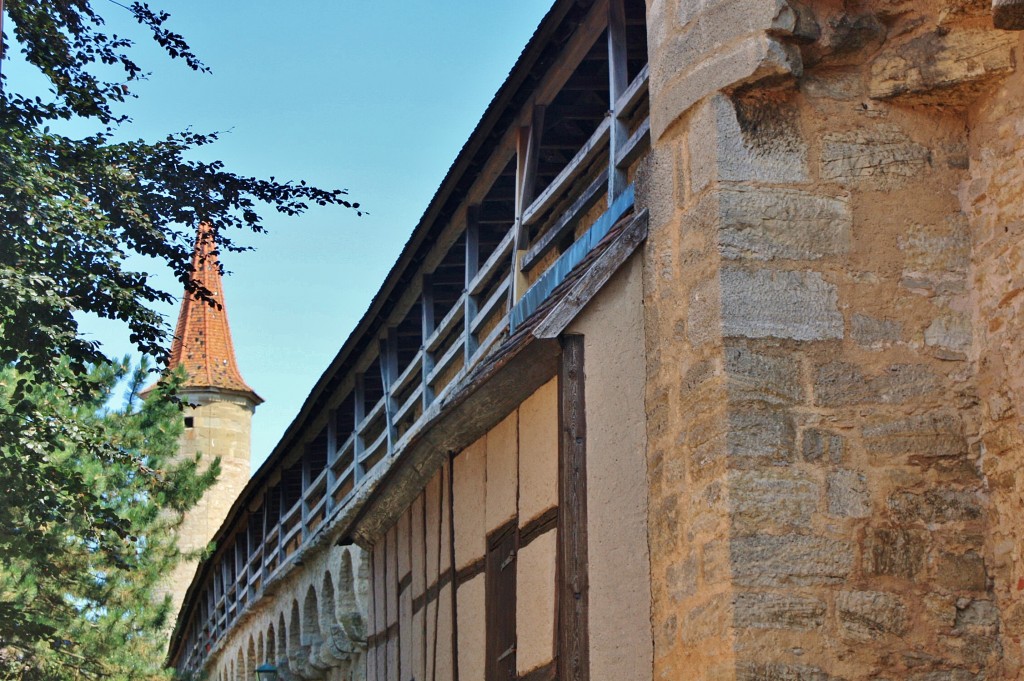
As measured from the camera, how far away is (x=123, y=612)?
61.8ft

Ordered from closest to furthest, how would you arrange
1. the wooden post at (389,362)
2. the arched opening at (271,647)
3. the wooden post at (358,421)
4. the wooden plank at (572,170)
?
the wooden plank at (572,170) → the wooden post at (389,362) → the wooden post at (358,421) → the arched opening at (271,647)

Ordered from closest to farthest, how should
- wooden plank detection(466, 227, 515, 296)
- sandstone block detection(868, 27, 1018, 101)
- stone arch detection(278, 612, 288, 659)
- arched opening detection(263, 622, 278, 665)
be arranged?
sandstone block detection(868, 27, 1018, 101)
wooden plank detection(466, 227, 515, 296)
stone arch detection(278, 612, 288, 659)
arched opening detection(263, 622, 278, 665)

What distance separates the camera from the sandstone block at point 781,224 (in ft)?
20.1

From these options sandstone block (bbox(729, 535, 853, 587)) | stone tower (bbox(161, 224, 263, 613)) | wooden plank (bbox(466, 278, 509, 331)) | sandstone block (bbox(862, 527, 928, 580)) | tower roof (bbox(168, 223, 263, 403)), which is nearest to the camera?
sandstone block (bbox(729, 535, 853, 587))

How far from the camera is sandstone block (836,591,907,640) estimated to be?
570 cm

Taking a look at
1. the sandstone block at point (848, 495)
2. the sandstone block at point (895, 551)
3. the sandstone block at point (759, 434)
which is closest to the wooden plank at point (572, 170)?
the sandstone block at point (759, 434)

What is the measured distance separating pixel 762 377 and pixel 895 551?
767 millimetres

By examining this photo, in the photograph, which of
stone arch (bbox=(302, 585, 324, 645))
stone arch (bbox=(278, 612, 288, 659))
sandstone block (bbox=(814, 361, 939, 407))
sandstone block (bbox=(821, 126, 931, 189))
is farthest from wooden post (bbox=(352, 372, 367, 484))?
sandstone block (bbox=(814, 361, 939, 407))

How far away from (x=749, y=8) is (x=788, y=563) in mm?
2141

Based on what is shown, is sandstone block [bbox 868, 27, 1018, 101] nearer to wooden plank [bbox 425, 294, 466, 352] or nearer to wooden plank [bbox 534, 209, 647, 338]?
wooden plank [bbox 534, 209, 647, 338]

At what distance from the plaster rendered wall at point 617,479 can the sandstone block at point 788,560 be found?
709 mm

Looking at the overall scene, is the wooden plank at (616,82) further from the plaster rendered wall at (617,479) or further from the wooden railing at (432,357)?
the plaster rendered wall at (617,479)

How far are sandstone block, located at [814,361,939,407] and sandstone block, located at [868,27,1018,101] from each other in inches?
42.9

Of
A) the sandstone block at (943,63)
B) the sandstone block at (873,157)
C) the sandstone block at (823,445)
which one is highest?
the sandstone block at (943,63)
